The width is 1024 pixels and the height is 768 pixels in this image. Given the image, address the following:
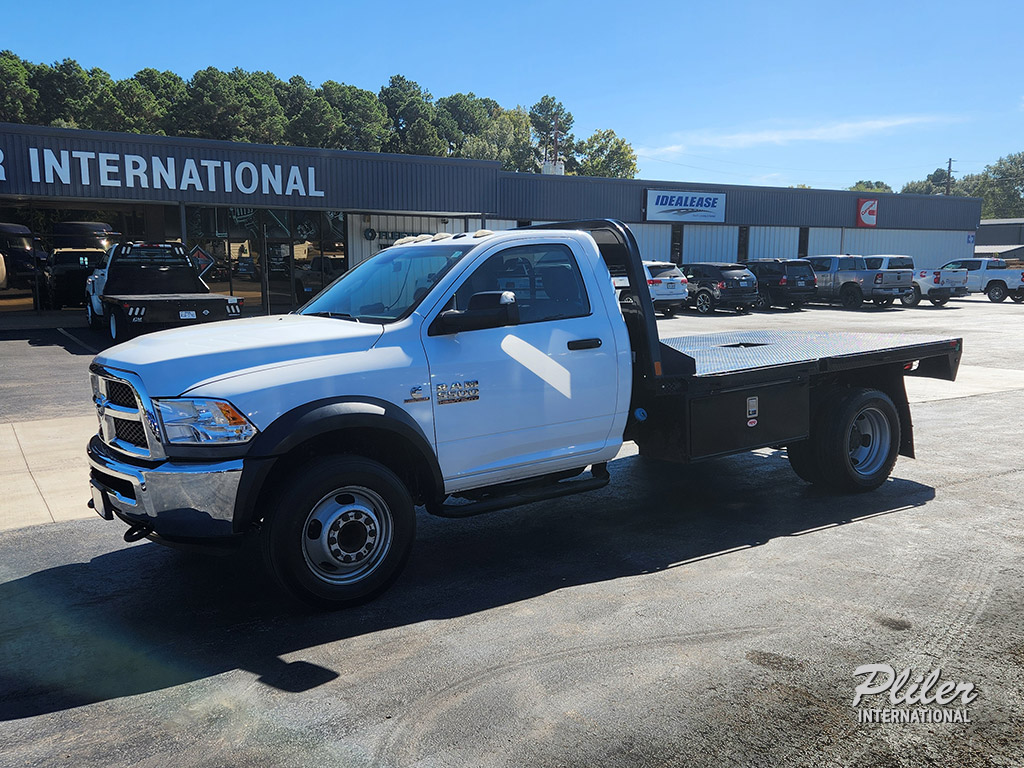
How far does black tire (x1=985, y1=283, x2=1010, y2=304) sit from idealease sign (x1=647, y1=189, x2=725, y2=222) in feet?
37.9

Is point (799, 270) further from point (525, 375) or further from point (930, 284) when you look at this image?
point (525, 375)

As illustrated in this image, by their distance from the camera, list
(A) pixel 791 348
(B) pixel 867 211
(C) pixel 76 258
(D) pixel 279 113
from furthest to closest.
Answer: (D) pixel 279 113 → (B) pixel 867 211 → (C) pixel 76 258 → (A) pixel 791 348

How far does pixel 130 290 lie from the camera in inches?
706

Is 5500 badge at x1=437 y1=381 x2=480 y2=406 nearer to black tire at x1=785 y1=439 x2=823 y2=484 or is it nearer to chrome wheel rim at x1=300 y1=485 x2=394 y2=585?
chrome wheel rim at x1=300 y1=485 x2=394 y2=585

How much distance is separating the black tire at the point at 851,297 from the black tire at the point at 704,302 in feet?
18.8

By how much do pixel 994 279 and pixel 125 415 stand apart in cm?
3828

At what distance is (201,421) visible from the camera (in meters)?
4.23

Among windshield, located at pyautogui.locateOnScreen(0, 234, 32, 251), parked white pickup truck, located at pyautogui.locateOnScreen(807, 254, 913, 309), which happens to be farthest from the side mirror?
parked white pickup truck, located at pyautogui.locateOnScreen(807, 254, 913, 309)

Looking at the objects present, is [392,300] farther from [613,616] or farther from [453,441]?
[613,616]

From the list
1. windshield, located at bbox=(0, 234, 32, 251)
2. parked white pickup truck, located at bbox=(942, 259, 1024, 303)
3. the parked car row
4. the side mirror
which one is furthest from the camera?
parked white pickup truck, located at bbox=(942, 259, 1024, 303)

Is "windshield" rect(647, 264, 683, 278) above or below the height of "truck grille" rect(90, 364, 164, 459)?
above

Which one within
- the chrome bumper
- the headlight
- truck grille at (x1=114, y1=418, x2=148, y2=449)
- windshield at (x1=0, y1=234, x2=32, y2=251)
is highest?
windshield at (x1=0, y1=234, x2=32, y2=251)

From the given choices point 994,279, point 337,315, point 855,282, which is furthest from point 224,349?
point 994,279

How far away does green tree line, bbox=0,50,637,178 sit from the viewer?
63.8 meters
